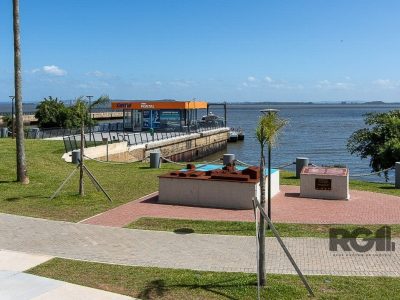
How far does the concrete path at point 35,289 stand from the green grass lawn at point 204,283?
0.22 m

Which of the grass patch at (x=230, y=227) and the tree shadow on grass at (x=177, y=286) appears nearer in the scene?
the tree shadow on grass at (x=177, y=286)

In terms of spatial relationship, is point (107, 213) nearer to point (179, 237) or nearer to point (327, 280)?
point (179, 237)

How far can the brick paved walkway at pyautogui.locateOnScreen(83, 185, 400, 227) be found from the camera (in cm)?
1310

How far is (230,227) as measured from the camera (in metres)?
12.3

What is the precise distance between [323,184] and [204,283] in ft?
30.7

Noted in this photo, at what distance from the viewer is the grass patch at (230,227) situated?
38.3ft

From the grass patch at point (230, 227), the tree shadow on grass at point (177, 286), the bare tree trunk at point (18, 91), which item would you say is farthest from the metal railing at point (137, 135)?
the tree shadow on grass at point (177, 286)

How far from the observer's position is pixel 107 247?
10.5 m

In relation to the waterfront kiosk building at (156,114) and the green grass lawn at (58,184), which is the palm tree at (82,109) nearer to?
the green grass lawn at (58,184)

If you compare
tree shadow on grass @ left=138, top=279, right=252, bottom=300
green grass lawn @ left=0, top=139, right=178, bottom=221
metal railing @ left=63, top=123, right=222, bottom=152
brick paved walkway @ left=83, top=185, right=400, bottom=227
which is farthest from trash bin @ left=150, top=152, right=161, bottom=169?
tree shadow on grass @ left=138, top=279, right=252, bottom=300

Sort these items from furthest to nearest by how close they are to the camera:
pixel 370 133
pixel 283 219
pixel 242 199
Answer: pixel 370 133, pixel 242 199, pixel 283 219

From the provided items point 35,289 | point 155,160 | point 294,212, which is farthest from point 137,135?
point 35,289

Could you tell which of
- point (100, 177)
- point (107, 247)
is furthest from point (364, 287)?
point (100, 177)

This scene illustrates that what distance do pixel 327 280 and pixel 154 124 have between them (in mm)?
42786
